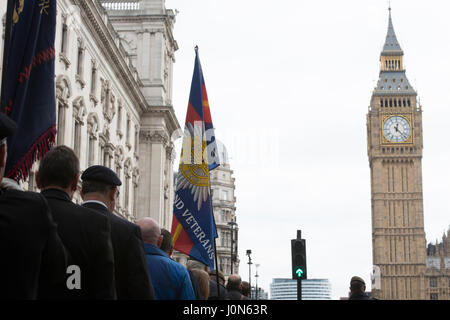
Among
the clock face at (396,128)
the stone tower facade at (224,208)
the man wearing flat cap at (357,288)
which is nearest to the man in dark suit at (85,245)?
the man wearing flat cap at (357,288)

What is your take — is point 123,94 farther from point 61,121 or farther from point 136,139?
point 61,121

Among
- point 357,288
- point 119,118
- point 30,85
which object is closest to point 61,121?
point 119,118

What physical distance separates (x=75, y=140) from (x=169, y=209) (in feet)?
68.5

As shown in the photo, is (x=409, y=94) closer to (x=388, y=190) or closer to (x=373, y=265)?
(x=388, y=190)

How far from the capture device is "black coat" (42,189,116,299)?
4.74 m

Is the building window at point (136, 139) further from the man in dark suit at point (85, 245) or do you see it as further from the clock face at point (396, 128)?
the clock face at point (396, 128)

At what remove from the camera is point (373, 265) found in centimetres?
A: 13300

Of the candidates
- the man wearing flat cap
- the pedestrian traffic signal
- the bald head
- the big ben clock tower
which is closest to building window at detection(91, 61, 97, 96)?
the pedestrian traffic signal

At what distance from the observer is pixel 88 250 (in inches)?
189

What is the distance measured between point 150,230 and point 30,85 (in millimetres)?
1613

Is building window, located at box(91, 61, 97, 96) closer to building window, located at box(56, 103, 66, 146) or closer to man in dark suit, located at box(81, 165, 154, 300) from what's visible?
building window, located at box(56, 103, 66, 146)

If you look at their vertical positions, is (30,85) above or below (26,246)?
above
